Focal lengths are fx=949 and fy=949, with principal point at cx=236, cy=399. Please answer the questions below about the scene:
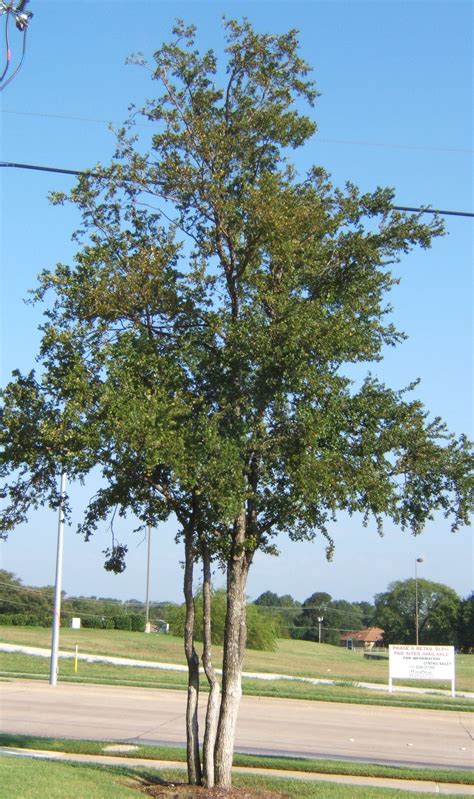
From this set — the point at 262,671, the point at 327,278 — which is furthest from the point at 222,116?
the point at 262,671

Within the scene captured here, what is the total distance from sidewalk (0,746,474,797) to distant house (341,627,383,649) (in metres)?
89.5

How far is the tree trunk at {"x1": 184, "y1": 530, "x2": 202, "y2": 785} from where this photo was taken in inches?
472

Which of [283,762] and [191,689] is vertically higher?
[191,689]

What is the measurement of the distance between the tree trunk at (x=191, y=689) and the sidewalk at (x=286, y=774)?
185 centimetres

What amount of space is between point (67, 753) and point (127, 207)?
28.0 feet

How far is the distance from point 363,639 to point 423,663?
75907mm

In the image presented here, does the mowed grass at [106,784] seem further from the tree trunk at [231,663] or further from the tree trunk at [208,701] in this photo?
the tree trunk at [231,663]

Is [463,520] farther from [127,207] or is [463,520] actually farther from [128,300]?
[127,207]

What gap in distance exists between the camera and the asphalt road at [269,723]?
1719cm

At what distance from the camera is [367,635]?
341 feet

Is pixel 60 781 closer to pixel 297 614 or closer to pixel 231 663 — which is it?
pixel 231 663

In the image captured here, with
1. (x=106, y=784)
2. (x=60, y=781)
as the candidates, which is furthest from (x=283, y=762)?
(x=60, y=781)

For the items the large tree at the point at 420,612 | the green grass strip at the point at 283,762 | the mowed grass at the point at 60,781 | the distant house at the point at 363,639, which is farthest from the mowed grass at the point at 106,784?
the distant house at the point at 363,639

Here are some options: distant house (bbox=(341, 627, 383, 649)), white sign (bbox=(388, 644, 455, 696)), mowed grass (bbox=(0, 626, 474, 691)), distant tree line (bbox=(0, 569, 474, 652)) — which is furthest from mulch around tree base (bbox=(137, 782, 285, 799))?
distant house (bbox=(341, 627, 383, 649))
